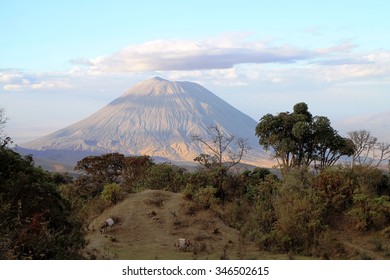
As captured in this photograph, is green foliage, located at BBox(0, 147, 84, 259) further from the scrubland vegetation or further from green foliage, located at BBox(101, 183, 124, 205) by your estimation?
green foliage, located at BBox(101, 183, 124, 205)

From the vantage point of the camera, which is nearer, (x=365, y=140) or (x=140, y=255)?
(x=140, y=255)

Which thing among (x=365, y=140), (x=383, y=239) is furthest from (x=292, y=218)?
(x=365, y=140)

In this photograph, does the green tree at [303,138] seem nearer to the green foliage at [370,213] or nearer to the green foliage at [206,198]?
the green foliage at [206,198]

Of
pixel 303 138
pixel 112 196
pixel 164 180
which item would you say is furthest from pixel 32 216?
pixel 303 138

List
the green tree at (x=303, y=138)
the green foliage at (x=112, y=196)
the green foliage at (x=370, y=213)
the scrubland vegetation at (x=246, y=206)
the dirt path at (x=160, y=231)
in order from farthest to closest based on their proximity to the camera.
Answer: the green tree at (x=303, y=138), the green foliage at (x=112, y=196), the green foliage at (x=370, y=213), the dirt path at (x=160, y=231), the scrubland vegetation at (x=246, y=206)

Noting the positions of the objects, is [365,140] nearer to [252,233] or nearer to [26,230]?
[252,233]

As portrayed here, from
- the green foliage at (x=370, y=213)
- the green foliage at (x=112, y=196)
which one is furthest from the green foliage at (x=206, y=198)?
the green foliage at (x=370, y=213)
